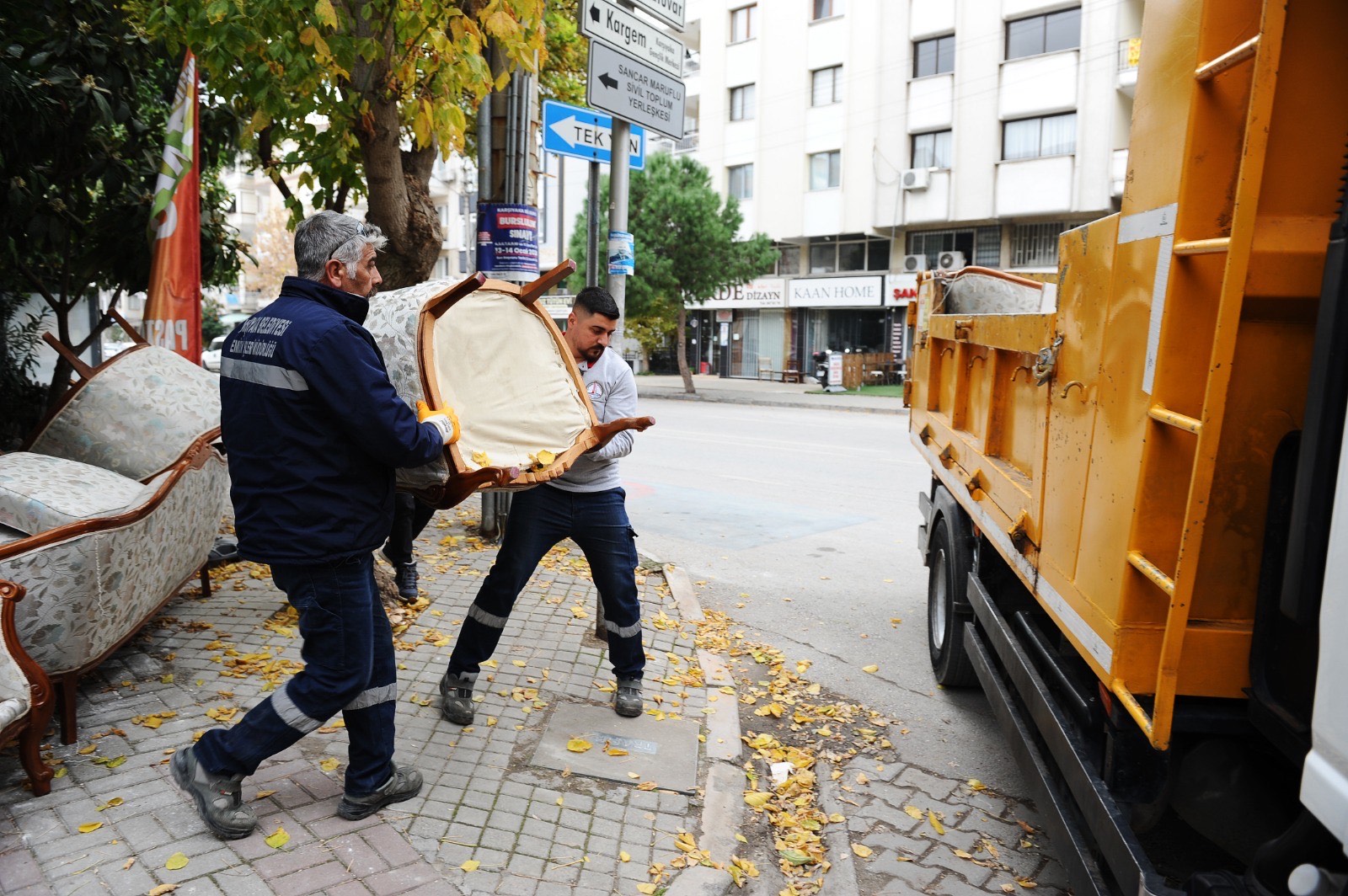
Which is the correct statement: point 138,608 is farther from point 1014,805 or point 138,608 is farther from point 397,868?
point 1014,805

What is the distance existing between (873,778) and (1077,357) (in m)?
2.17

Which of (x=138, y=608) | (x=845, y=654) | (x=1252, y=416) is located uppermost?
(x=1252, y=416)

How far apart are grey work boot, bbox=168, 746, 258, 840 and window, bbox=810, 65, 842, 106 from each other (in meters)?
32.2

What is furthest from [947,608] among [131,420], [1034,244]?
[1034,244]

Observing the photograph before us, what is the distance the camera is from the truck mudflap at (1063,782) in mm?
2238

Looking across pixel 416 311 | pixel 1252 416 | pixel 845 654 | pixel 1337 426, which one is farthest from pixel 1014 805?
pixel 416 311

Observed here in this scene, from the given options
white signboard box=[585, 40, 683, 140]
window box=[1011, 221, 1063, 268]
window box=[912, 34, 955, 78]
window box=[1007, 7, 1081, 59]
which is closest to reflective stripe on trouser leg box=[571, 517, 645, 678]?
white signboard box=[585, 40, 683, 140]

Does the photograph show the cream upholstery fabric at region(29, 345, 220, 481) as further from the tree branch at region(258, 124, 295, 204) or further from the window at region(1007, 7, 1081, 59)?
the window at region(1007, 7, 1081, 59)

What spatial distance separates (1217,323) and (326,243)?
2.58 metres

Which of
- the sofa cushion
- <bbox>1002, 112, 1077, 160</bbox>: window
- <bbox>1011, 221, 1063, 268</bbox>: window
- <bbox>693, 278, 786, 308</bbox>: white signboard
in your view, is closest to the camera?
the sofa cushion

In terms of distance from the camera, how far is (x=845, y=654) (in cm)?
578

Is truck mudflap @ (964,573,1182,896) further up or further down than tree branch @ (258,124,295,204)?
further down

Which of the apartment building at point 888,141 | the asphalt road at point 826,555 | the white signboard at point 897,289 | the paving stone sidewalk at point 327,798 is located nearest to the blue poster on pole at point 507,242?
the asphalt road at point 826,555

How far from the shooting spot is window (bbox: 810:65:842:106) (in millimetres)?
32000
